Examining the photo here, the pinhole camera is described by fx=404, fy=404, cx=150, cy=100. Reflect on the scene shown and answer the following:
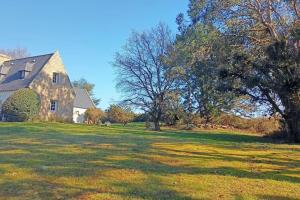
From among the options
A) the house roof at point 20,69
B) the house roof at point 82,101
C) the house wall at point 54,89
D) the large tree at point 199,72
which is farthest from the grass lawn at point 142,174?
the house roof at point 82,101

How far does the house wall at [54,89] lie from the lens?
154 ft

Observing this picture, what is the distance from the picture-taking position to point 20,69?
48.7 m

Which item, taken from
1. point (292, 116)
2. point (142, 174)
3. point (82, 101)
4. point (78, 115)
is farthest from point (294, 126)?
point (82, 101)

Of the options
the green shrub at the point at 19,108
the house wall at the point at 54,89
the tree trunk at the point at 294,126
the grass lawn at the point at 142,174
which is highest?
the house wall at the point at 54,89

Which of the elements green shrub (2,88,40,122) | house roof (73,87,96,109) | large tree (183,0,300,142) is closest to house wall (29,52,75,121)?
green shrub (2,88,40,122)

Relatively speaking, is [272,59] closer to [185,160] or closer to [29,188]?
[185,160]

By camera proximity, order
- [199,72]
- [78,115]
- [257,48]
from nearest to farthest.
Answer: [257,48], [199,72], [78,115]

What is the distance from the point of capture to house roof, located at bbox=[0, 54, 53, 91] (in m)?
47.1

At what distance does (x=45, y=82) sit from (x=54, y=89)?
5.20 feet

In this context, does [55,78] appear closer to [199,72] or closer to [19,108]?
[19,108]

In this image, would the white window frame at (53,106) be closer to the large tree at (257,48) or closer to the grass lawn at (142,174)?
the large tree at (257,48)

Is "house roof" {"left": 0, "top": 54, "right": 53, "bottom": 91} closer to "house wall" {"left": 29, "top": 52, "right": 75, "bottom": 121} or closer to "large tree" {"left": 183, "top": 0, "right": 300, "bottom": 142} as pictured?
"house wall" {"left": 29, "top": 52, "right": 75, "bottom": 121}

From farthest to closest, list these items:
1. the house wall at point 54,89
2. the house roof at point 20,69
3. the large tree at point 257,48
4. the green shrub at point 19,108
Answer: the house roof at point 20,69
the house wall at point 54,89
the green shrub at point 19,108
the large tree at point 257,48

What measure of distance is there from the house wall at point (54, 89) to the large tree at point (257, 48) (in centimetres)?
2532
